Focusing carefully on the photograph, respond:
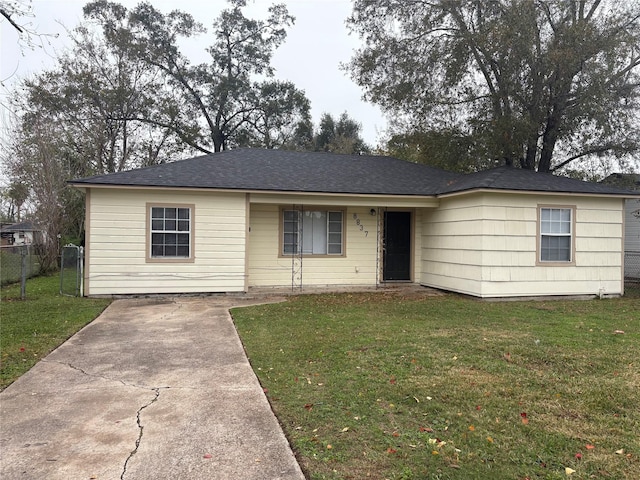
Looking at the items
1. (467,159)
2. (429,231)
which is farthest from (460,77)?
(429,231)

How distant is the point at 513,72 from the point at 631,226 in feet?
28.5

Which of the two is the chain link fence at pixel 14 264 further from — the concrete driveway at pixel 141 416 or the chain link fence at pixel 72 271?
the concrete driveway at pixel 141 416

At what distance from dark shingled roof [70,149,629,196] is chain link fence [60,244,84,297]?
168 cm

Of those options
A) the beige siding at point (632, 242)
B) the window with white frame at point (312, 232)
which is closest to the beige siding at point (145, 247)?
the window with white frame at point (312, 232)

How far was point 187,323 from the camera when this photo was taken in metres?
7.38

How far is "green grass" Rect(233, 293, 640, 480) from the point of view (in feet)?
9.36

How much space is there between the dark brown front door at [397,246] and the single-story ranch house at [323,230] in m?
0.54

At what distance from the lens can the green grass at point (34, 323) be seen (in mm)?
5017

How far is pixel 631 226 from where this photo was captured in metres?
17.1

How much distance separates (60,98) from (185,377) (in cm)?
2242

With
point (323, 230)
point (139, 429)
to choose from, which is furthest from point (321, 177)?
point (139, 429)

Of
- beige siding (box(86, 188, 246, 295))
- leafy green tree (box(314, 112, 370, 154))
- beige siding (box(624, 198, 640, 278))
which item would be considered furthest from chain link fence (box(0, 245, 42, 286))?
leafy green tree (box(314, 112, 370, 154))

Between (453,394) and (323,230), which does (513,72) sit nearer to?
(323,230)

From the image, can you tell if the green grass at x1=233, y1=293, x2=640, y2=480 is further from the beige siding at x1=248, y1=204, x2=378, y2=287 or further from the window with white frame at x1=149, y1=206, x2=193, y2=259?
the beige siding at x1=248, y1=204, x2=378, y2=287
